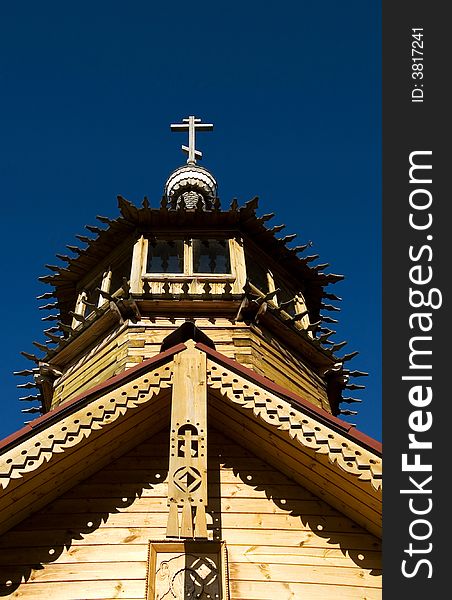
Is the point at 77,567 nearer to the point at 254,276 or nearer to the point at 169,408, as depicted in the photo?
the point at 169,408

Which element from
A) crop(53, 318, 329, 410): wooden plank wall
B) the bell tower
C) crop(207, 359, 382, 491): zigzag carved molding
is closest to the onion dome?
the bell tower

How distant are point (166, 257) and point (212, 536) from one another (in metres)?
7.72

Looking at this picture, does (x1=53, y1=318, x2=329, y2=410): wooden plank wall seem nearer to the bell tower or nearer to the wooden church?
the bell tower

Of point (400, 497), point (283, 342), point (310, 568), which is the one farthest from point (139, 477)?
point (283, 342)

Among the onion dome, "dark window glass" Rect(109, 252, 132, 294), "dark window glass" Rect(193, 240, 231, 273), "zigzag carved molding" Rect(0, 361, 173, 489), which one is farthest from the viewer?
the onion dome

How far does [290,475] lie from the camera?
6.98 m

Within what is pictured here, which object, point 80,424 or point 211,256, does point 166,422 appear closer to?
point 80,424

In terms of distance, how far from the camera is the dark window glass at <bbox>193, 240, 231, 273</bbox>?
13113 mm

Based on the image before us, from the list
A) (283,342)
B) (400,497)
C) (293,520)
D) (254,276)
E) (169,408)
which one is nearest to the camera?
(400,497)

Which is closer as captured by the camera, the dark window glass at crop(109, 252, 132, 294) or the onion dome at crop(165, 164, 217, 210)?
the dark window glass at crop(109, 252, 132, 294)

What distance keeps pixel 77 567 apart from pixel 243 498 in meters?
1.74

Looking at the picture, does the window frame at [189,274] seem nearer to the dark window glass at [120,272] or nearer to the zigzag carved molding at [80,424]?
the dark window glass at [120,272]

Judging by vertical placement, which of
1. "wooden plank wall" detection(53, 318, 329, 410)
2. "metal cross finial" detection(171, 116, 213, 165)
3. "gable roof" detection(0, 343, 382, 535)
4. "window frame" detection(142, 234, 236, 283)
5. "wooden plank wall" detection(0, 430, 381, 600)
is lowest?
"wooden plank wall" detection(0, 430, 381, 600)

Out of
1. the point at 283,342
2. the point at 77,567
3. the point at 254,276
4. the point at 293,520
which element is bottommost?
the point at 77,567
